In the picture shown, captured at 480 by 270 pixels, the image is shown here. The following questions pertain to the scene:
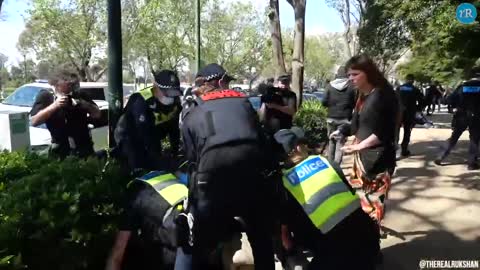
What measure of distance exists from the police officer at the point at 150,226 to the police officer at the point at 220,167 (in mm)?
132

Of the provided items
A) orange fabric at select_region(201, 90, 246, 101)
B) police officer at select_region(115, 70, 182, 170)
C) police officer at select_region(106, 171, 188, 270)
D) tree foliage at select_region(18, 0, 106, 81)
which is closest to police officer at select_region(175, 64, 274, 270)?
orange fabric at select_region(201, 90, 246, 101)

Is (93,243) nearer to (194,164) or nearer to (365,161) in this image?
(194,164)

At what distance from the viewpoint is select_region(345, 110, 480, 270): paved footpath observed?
4.51 m

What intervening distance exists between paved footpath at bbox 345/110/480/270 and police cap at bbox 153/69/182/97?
7.03ft

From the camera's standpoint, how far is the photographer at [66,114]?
14.4 ft

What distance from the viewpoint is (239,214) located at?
267cm

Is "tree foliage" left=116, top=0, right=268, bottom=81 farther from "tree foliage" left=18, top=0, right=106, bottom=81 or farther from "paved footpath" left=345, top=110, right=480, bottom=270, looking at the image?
"paved footpath" left=345, top=110, right=480, bottom=270

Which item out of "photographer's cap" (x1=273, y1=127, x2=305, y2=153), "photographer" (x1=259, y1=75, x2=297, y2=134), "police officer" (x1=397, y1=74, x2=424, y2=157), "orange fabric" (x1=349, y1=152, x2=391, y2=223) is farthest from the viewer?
"police officer" (x1=397, y1=74, x2=424, y2=157)

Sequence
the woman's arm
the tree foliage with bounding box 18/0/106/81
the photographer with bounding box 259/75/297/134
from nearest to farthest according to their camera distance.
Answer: the woman's arm
the photographer with bounding box 259/75/297/134
the tree foliage with bounding box 18/0/106/81

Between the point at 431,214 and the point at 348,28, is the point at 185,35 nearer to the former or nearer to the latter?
the point at 348,28

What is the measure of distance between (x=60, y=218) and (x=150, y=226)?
0.46m

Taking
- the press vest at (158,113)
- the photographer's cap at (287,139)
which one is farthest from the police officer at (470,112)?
the photographer's cap at (287,139)

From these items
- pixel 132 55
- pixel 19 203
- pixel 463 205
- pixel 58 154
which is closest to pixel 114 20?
pixel 58 154

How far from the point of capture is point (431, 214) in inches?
226
